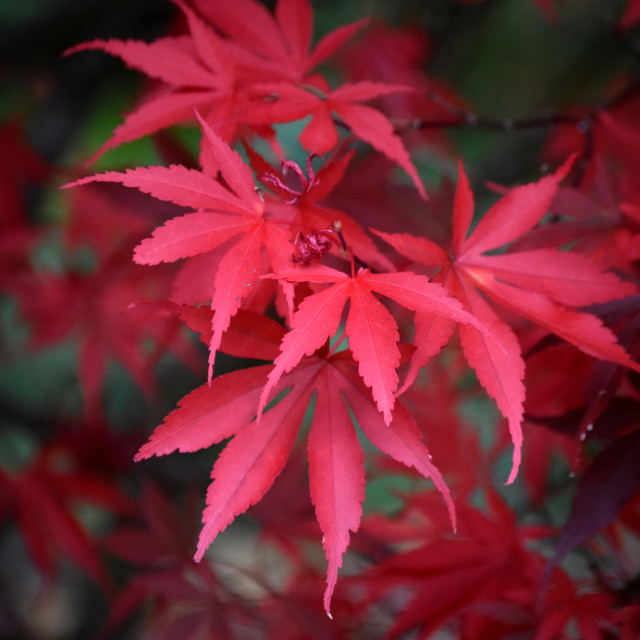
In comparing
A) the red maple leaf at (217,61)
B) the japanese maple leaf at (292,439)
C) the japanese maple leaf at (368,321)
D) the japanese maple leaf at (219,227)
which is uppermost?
the red maple leaf at (217,61)

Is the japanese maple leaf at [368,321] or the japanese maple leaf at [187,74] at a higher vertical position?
the japanese maple leaf at [187,74]

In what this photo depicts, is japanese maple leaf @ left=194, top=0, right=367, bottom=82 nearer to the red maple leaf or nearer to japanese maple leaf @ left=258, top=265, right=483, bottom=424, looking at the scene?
the red maple leaf

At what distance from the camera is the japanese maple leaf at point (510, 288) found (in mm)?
417

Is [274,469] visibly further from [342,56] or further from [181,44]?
[342,56]

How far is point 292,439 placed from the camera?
1.38ft

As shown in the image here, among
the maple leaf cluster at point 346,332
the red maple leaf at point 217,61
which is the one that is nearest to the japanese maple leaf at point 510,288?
the maple leaf cluster at point 346,332

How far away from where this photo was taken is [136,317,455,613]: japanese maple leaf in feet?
1.24

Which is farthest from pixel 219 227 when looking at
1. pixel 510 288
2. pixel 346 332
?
pixel 510 288

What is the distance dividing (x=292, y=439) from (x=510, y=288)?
21 cm

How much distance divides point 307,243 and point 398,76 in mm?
947

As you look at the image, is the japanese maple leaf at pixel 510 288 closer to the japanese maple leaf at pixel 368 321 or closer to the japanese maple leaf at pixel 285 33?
the japanese maple leaf at pixel 368 321

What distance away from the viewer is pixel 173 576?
0.85m

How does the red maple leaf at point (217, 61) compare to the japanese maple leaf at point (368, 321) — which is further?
the red maple leaf at point (217, 61)

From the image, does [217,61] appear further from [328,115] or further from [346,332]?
[346,332]
